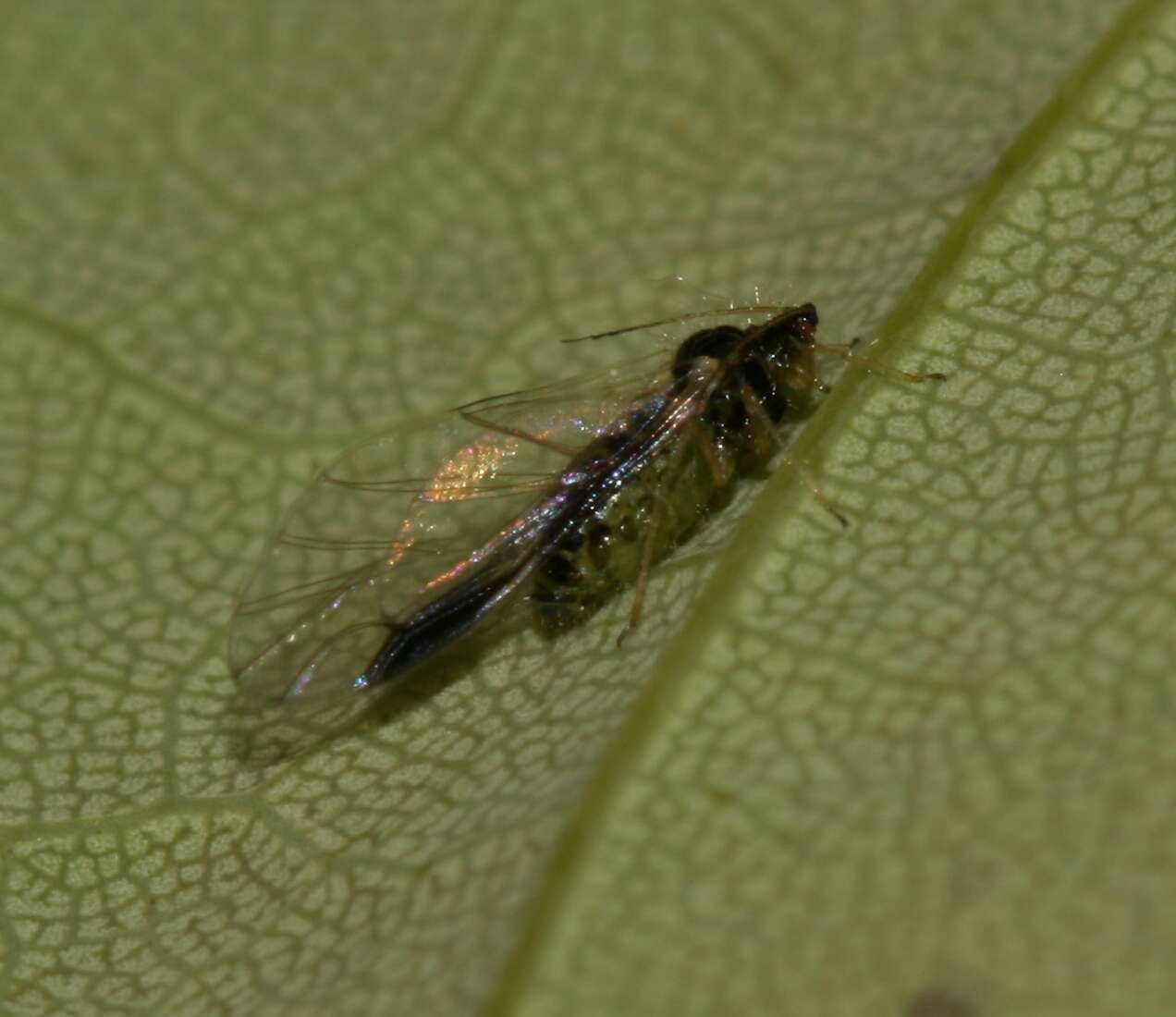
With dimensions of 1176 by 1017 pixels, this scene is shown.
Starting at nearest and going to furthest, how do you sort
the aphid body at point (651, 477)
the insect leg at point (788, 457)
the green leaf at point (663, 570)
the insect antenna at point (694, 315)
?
1. the green leaf at point (663, 570)
2. the insect leg at point (788, 457)
3. the aphid body at point (651, 477)
4. the insect antenna at point (694, 315)

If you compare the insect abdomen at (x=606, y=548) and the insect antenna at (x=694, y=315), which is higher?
the insect antenna at (x=694, y=315)

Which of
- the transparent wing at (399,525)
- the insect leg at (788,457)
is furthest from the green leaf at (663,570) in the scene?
the transparent wing at (399,525)

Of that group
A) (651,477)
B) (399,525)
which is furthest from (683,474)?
(399,525)

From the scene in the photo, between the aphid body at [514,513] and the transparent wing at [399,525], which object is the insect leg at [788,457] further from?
the transparent wing at [399,525]

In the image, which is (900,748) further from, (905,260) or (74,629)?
(74,629)

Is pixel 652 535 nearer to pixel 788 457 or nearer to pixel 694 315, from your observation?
pixel 788 457

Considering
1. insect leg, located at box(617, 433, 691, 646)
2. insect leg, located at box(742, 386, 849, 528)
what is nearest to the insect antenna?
insect leg, located at box(742, 386, 849, 528)

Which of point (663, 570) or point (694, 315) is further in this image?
point (694, 315)
